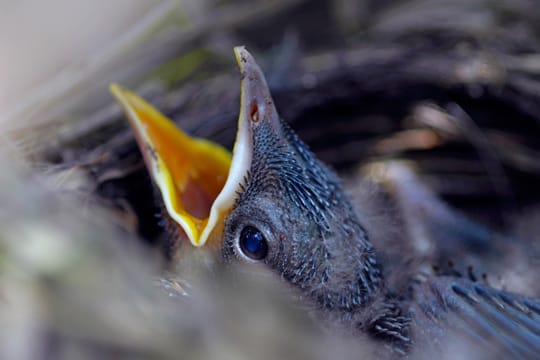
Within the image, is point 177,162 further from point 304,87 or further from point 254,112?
point 304,87

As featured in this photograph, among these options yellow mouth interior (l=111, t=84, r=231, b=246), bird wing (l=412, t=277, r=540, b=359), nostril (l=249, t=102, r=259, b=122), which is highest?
nostril (l=249, t=102, r=259, b=122)

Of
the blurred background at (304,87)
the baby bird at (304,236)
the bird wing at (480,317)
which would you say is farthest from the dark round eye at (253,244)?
the bird wing at (480,317)

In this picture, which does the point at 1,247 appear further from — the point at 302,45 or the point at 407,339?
the point at 302,45

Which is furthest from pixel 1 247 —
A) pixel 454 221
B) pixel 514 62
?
pixel 514 62

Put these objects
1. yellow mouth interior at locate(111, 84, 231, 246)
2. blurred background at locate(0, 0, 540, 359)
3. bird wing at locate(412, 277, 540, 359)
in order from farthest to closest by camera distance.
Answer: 1. blurred background at locate(0, 0, 540, 359)
2. yellow mouth interior at locate(111, 84, 231, 246)
3. bird wing at locate(412, 277, 540, 359)

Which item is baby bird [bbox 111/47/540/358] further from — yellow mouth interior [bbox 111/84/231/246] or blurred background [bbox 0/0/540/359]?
blurred background [bbox 0/0/540/359]

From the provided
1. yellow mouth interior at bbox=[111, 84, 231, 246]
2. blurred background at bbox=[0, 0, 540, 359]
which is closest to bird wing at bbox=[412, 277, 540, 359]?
blurred background at bbox=[0, 0, 540, 359]
